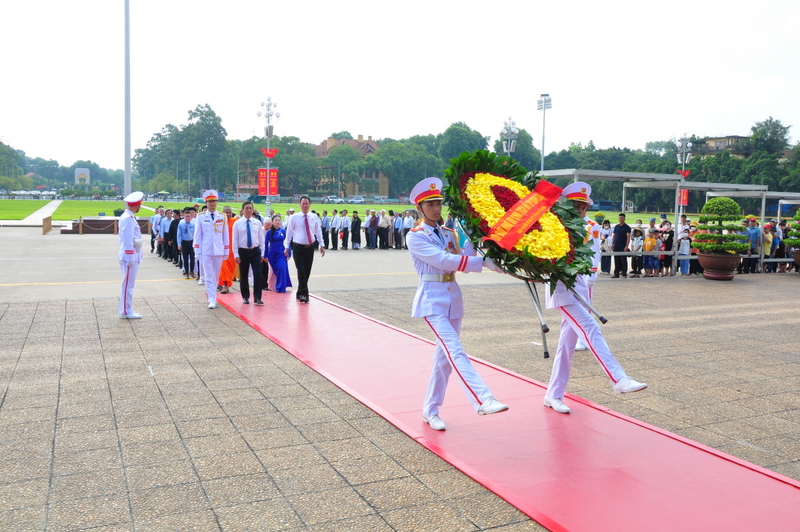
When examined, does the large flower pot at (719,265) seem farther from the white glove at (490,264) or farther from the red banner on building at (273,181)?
the red banner on building at (273,181)

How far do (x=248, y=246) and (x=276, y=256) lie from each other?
1.76 meters

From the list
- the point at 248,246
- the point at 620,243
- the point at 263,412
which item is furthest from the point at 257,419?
the point at 620,243

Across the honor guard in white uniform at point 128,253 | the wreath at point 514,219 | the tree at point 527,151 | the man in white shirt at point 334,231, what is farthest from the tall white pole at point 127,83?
the tree at point 527,151

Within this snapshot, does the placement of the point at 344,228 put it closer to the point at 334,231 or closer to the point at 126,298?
the point at 334,231

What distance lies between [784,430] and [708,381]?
1431mm

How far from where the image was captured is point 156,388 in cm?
606

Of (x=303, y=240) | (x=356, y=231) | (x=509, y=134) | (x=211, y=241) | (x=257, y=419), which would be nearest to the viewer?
(x=257, y=419)

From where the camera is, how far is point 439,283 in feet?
16.1

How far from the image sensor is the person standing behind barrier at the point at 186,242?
50.9ft

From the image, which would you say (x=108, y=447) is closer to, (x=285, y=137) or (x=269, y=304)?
(x=269, y=304)

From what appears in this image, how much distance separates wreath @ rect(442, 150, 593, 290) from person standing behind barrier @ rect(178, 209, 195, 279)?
11644 mm

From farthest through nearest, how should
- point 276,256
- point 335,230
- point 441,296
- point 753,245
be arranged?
point 335,230
point 753,245
point 276,256
point 441,296

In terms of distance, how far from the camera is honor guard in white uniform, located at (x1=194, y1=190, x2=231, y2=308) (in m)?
10.9

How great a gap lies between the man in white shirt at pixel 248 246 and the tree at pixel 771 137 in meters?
80.4
